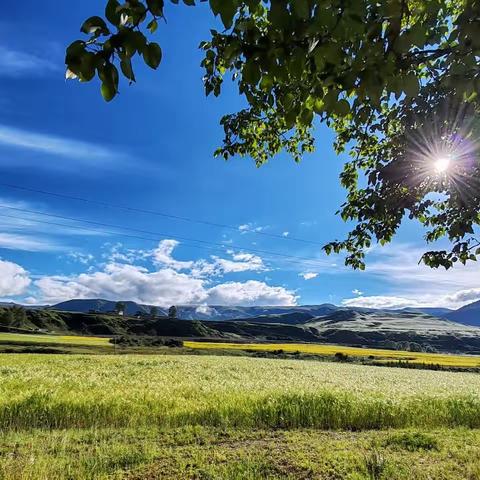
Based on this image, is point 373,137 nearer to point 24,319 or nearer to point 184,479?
point 184,479

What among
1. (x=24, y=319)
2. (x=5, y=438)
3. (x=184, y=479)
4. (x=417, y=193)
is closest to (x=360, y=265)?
(x=417, y=193)

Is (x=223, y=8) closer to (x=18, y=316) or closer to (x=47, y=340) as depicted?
(x=47, y=340)

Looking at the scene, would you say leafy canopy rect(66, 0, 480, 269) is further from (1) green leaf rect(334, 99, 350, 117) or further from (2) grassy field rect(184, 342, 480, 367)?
(2) grassy field rect(184, 342, 480, 367)

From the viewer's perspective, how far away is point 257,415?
15047 mm

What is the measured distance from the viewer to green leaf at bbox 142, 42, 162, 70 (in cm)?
300

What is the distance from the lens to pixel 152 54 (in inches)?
119

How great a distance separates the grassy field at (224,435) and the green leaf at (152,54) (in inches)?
312

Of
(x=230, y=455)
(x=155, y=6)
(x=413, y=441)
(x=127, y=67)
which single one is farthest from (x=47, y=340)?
(x=155, y=6)

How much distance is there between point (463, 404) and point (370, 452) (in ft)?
34.1

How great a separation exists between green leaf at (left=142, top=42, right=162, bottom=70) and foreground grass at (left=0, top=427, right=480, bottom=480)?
26.1 ft

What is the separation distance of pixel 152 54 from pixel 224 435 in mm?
11993

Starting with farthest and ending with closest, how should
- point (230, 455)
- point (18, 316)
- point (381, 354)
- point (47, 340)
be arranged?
point (18, 316) < point (381, 354) < point (47, 340) < point (230, 455)

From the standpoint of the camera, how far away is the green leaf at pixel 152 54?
300 cm

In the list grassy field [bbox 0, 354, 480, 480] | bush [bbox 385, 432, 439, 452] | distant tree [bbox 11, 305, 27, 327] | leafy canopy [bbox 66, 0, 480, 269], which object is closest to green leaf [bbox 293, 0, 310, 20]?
leafy canopy [bbox 66, 0, 480, 269]
